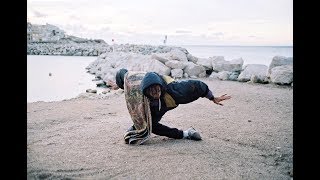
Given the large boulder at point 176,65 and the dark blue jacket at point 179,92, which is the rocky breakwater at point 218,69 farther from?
the dark blue jacket at point 179,92

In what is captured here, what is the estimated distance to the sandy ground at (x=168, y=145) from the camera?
343cm

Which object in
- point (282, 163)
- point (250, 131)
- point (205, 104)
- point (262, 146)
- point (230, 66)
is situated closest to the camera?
point (282, 163)

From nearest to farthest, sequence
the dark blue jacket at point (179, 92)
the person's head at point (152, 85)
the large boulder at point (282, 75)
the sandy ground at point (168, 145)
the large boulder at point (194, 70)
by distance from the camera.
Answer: the sandy ground at point (168, 145) → the person's head at point (152, 85) → the dark blue jacket at point (179, 92) → the large boulder at point (282, 75) → the large boulder at point (194, 70)

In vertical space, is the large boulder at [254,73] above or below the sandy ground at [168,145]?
above

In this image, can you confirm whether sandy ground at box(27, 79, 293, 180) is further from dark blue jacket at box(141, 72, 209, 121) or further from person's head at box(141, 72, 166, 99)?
person's head at box(141, 72, 166, 99)

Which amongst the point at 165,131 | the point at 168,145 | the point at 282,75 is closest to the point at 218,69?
the point at 282,75

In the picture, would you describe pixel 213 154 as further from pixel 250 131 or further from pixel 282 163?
pixel 250 131

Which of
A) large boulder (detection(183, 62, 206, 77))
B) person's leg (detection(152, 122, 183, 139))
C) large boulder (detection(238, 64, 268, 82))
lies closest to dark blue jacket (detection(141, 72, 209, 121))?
person's leg (detection(152, 122, 183, 139))

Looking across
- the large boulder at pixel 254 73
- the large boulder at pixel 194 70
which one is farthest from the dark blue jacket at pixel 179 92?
the large boulder at pixel 194 70

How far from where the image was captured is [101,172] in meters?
3.40

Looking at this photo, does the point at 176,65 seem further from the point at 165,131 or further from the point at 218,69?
the point at 165,131

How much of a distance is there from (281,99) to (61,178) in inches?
222
